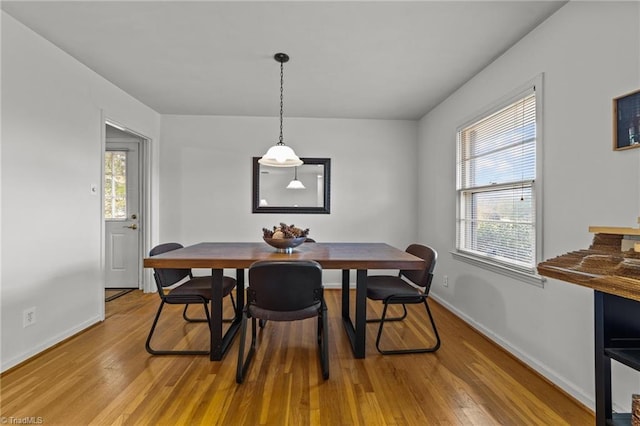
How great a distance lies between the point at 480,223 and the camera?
9.29ft

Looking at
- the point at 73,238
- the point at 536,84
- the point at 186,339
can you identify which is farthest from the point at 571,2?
the point at 73,238

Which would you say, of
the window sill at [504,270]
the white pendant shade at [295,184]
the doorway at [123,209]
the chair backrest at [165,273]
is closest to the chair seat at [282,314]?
the chair backrest at [165,273]

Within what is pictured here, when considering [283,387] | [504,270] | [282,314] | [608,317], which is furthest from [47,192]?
[504,270]

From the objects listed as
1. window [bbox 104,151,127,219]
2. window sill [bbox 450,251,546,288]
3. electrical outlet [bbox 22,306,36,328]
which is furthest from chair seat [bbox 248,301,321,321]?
window [bbox 104,151,127,219]

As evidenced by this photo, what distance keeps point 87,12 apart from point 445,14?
8.11 feet

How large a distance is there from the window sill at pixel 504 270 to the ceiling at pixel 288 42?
1.81 metres

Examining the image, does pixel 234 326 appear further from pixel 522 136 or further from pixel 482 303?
pixel 522 136

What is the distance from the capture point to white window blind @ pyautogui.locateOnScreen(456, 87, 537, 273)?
216 cm

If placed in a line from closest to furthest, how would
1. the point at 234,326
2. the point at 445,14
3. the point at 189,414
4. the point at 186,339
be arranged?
A: 1. the point at 189,414
2. the point at 445,14
3. the point at 186,339
4. the point at 234,326

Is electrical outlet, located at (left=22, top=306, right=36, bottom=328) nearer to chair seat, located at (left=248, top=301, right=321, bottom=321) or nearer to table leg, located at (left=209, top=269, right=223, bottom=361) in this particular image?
table leg, located at (left=209, top=269, right=223, bottom=361)

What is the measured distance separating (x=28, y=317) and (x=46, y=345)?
315mm

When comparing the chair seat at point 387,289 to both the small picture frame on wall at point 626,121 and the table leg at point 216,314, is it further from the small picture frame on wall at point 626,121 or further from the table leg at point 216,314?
the small picture frame on wall at point 626,121

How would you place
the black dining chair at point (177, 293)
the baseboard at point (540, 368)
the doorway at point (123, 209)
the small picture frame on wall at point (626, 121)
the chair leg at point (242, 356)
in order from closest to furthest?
the small picture frame on wall at point (626, 121) → the baseboard at point (540, 368) → the chair leg at point (242, 356) → the black dining chair at point (177, 293) → the doorway at point (123, 209)

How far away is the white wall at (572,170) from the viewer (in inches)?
58.9
